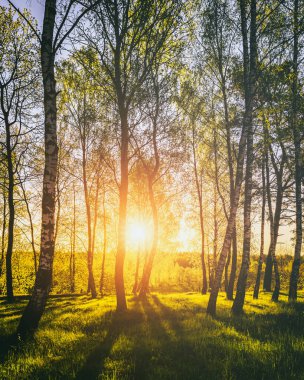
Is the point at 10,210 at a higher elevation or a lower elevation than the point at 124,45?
lower

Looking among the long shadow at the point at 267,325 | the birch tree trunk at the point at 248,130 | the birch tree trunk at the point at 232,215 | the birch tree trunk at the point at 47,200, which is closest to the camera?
the birch tree trunk at the point at 47,200

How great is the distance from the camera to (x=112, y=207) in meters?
28.6

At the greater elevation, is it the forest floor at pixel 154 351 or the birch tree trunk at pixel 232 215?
the birch tree trunk at pixel 232 215

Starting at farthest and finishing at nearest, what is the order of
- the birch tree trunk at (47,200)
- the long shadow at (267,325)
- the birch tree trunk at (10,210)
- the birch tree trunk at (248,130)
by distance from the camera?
the birch tree trunk at (10,210)
the birch tree trunk at (248,130)
the long shadow at (267,325)
the birch tree trunk at (47,200)

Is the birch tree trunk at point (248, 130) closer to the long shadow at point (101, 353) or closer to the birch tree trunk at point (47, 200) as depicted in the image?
the long shadow at point (101, 353)

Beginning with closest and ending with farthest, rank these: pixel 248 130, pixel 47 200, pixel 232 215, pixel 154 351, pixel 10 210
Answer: pixel 154 351, pixel 47 200, pixel 232 215, pixel 248 130, pixel 10 210

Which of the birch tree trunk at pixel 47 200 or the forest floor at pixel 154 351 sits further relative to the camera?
the birch tree trunk at pixel 47 200

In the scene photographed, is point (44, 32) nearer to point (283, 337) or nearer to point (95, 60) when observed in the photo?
point (95, 60)

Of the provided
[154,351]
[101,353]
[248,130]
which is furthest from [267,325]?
[248,130]

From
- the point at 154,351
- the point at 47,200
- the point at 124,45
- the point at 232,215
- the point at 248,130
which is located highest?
the point at 124,45

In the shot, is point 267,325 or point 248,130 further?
point 248,130

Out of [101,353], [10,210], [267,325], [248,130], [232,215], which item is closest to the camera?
[101,353]

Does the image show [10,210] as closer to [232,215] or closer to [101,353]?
[101,353]

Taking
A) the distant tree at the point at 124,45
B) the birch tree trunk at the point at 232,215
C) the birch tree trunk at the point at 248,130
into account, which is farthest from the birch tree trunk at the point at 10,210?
the birch tree trunk at the point at 248,130
